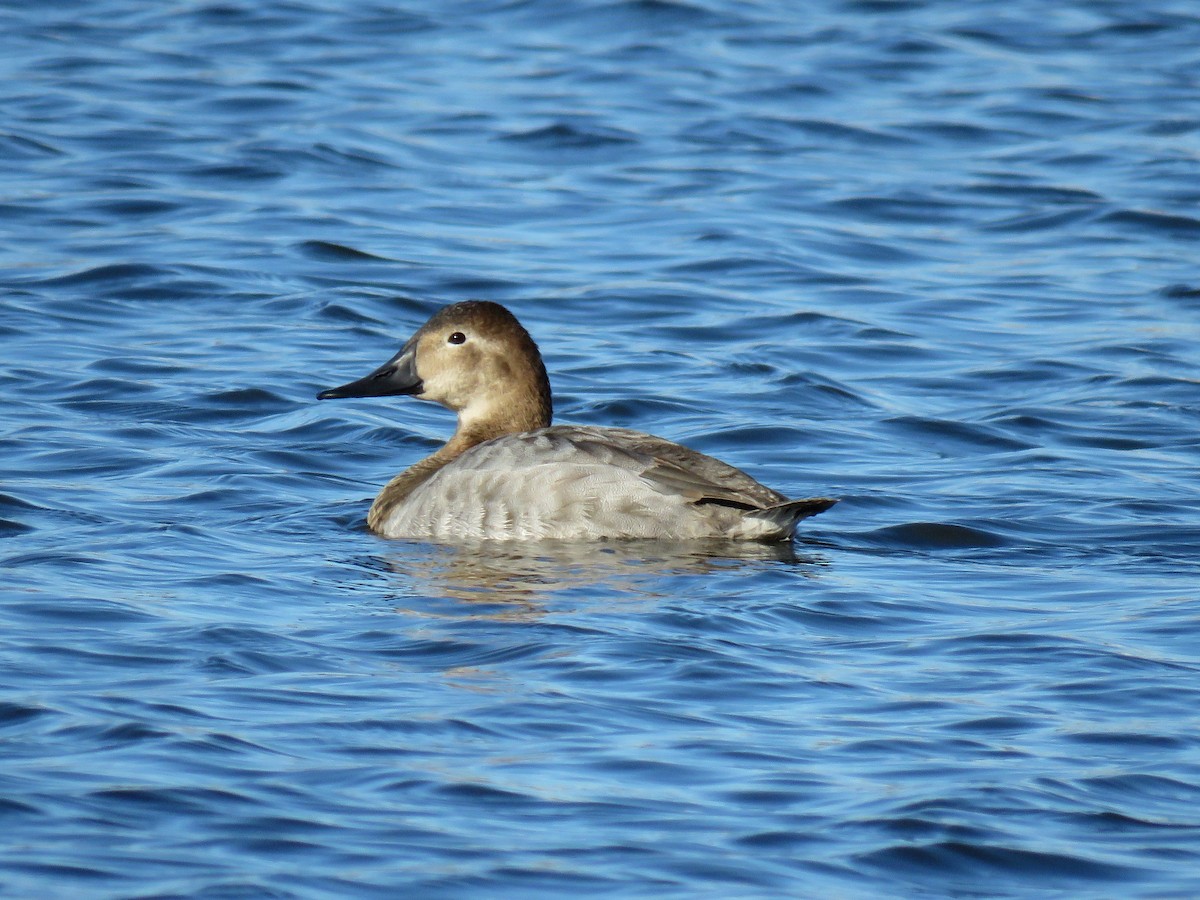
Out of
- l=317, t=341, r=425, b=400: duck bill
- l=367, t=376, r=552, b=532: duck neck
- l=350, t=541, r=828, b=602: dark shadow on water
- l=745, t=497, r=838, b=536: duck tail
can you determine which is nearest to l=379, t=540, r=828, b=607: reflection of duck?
l=350, t=541, r=828, b=602: dark shadow on water

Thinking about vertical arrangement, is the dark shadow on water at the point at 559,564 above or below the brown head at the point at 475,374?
below

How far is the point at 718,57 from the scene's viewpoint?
1856cm

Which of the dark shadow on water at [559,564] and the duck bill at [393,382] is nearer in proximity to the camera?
the dark shadow on water at [559,564]

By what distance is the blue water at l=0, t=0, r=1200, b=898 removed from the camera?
5.07 metres

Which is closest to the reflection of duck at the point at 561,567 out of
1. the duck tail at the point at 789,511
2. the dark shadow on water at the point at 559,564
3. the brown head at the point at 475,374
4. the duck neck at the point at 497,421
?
the dark shadow on water at the point at 559,564

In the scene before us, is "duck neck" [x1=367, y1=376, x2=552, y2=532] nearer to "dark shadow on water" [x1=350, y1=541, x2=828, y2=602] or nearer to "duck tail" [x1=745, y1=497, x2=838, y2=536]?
"dark shadow on water" [x1=350, y1=541, x2=828, y2=602]

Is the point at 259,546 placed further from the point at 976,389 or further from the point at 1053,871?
the point at 976,389

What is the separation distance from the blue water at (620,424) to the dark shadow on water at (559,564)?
0.13 feet

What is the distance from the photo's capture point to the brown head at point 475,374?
8828mm

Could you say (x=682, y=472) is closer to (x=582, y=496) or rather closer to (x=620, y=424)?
(x=582, y=496)

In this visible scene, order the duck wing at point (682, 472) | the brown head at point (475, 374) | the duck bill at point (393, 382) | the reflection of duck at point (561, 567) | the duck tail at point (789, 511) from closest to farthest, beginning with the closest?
A: the reflection of duck at point (561, 567) → the duck tail at point (789, 511) → the duck wing at point (682, 472) → the brown head at point (475, 374) → the duck bill at point (393, 382)

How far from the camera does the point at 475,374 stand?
8.92 m

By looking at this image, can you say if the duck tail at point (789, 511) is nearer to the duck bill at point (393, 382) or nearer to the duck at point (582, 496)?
the duck at point (582, 496)

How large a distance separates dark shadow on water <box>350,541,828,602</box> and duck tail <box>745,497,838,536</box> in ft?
0.39
